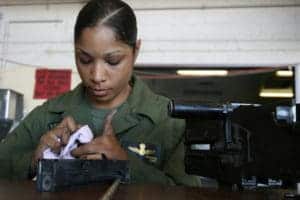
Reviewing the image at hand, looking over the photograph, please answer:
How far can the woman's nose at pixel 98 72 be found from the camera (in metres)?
1.06

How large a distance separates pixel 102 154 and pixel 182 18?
8.04 feet

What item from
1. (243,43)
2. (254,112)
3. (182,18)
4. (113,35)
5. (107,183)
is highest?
(182,18)

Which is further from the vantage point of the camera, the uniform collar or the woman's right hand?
the uniform collar

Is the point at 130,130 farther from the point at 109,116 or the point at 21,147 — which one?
the point at 21,147

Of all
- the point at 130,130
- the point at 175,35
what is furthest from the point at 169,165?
the point at 175,35

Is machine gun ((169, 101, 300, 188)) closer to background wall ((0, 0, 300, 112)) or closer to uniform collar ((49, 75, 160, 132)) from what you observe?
uniform collar ((49, 75, 160, 132))

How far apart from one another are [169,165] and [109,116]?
206 millimetres

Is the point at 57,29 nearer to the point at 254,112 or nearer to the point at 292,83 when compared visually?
the point at 292,83

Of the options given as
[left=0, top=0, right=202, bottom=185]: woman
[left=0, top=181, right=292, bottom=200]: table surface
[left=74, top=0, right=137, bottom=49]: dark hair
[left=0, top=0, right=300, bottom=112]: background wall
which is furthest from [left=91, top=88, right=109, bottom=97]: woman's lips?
[left=0, top=0, right=300, bottom=112]: background wall

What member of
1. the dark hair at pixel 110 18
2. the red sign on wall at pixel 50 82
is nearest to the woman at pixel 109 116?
the dark hair at pixel 110 18

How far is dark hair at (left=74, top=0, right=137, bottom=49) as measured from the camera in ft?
3.56

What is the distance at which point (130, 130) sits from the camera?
1179 millimetres

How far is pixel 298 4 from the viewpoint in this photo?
312 centimetres

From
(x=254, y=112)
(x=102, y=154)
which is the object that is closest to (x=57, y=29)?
(x=102, y=154)
